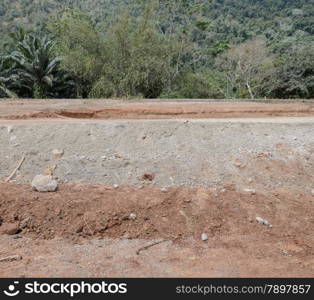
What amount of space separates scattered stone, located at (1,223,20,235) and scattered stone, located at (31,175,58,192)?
0.61m

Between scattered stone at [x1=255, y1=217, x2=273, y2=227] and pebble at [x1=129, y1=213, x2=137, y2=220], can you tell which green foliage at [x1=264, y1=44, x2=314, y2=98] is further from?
pebble at [x1=129, y1=213, x2=137, y2=220]

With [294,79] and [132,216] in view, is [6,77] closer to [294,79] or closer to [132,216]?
[294,79]

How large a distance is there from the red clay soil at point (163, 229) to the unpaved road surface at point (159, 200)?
13mm

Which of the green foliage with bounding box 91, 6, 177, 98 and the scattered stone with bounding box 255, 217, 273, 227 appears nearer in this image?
the scattered stone with bounding box 255, 217, 273, 227

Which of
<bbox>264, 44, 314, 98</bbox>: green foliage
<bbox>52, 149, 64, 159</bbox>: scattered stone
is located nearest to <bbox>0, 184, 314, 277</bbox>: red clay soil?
<bbox>52, 149, 64, 159</bbox>: scattered stone

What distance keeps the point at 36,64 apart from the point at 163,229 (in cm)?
1688

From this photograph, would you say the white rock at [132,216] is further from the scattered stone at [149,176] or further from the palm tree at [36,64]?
the palm tree at [36,64]

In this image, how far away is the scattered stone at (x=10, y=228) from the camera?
4967 millimetres

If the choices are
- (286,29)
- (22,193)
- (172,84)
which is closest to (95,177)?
(22,193)

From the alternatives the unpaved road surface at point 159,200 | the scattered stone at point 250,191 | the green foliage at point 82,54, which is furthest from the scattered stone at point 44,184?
the green foliage at point 82,54

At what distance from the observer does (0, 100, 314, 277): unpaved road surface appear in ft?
14.3

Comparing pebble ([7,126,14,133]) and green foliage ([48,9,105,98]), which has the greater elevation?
pebble ([7,126,14,133])

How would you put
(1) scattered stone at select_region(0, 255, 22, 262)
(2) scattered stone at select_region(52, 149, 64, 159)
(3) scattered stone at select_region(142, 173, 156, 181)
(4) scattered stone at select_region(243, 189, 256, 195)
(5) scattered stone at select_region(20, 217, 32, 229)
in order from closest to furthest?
(1) scattered stone at select_region(0, 255, 22, 262), (5) scattered stone at select_region(20, 217, 32, 229), (4) scattered stone at select_region(243, 189, 256, 195), (3) scattered stone at select_region(142, 173, 156, 181), (2) scattered stone at select_region(52, 149, 64, 159)

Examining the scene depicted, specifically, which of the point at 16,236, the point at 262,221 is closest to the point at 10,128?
the point at 16,236
